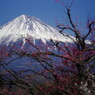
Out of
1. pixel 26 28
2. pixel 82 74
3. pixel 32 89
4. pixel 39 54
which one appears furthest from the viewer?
pixel 26 28

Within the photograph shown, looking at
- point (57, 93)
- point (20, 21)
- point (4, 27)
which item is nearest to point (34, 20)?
point (20, 21)

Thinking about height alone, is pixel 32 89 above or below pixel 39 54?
below

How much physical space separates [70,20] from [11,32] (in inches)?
6042

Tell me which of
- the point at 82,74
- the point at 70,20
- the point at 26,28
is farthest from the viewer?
the point at 26,28

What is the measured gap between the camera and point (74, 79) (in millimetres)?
6734

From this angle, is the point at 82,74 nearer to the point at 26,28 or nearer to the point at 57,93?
the point at 57,93

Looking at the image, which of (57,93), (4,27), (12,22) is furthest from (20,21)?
(57,93)

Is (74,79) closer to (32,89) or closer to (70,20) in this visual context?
(32,89)

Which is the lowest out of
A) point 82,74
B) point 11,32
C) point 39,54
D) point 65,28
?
point 82,74

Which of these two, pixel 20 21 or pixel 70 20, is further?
pixel 20 21

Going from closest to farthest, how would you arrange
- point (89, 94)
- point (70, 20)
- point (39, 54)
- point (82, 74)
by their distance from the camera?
point (89, 94) → point (82, 74) → point (39, 54) → point (70, 20)

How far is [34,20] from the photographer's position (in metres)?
162

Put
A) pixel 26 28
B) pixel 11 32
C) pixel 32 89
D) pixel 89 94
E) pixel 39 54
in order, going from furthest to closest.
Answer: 1. pixel 26 28
2. pixel 11 32
3. pixel 32 89
4. pixel 39 54
5. pixel 89 94

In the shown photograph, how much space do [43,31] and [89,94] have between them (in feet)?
526
